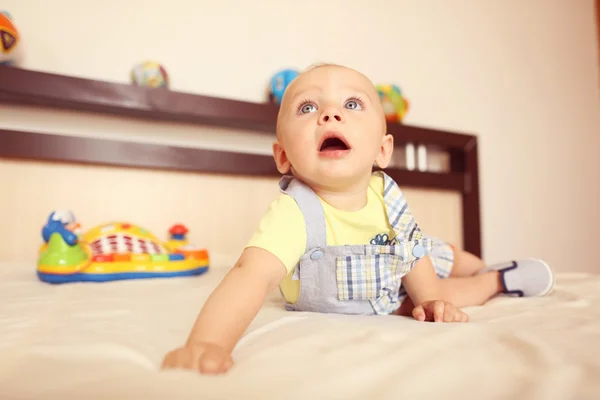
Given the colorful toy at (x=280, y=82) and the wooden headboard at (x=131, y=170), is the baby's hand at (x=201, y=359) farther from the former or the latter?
the colorful toy at (x=280, y=82)

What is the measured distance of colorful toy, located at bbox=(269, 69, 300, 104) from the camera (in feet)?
5.07

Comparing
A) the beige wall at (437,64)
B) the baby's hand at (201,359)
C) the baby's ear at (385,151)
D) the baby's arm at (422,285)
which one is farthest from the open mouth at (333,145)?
the beige wall at (437,64)

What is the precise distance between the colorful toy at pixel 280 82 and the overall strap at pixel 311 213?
0.90 meters

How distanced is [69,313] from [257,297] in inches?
13.5

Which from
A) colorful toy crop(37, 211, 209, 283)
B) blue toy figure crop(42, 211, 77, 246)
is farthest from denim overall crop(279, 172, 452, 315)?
blue toy figure crop(42, 211, 77, 246)

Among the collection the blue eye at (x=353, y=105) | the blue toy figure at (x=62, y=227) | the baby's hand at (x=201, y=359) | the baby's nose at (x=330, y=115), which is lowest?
the baby's hand at (x=201, y=359)

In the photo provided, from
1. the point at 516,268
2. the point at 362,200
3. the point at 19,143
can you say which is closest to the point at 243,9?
the point at 19,143

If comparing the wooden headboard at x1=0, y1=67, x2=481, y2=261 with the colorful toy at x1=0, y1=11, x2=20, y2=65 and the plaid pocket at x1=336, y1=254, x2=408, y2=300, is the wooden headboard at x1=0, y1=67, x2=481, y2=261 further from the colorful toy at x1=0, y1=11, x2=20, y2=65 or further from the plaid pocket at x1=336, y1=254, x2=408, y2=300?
the plaid pocket at x1=336, y1=254, x2=408, y2=300

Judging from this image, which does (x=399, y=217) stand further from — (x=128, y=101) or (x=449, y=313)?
(x=128, y=101)

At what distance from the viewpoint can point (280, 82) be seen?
1.55m

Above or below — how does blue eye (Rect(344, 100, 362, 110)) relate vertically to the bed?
above

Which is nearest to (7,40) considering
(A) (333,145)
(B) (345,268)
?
(A) (333,145)

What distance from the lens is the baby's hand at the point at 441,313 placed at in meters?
0.61

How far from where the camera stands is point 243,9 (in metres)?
1.69
